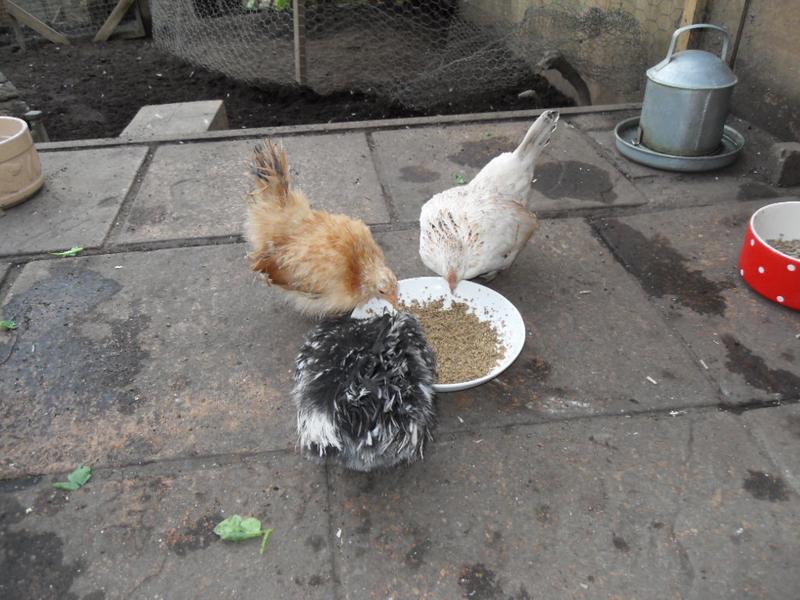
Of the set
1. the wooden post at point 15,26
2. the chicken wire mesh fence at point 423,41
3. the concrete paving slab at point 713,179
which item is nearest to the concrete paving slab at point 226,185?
the chicken wire mesh fence at point 423,41

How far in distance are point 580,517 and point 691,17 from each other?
14.8 ft

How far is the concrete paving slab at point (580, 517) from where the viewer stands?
6.49 ft

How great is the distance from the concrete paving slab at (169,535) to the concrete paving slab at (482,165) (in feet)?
7.15

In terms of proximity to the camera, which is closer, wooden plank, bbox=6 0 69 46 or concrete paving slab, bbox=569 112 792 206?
concrete paving slab, bbox=569 112 792 206

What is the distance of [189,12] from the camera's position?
7699mm

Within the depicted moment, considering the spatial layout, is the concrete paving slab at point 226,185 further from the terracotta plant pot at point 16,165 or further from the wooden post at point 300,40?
the wooden post at point 300,40

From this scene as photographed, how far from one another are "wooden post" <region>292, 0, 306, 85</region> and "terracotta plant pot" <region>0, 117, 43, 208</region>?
3.06m

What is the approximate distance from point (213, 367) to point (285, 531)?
0.99 meters

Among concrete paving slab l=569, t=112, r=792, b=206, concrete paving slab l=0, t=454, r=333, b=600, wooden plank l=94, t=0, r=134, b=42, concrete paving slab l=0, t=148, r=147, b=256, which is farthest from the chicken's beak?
wooden plank l=94, t=0, r=134, b=42

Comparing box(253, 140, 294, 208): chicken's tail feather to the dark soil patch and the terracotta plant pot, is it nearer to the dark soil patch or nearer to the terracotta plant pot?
the terracotta plant pot

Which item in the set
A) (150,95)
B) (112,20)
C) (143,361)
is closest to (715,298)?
(143,361)

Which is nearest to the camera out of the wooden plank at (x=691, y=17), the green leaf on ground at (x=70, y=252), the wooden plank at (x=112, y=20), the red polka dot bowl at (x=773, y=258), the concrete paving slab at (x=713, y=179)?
the red polka dot bowl at (x=773, y=258)

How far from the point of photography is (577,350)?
2.89m

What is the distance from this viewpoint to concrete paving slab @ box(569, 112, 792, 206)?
13.4 ft
